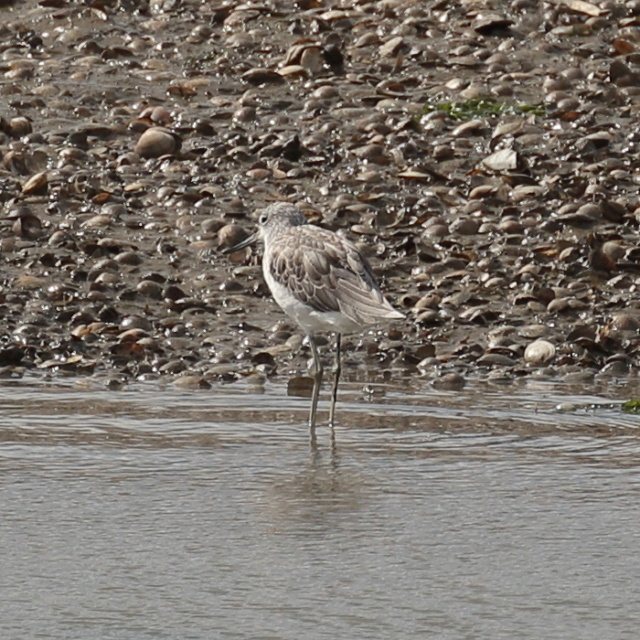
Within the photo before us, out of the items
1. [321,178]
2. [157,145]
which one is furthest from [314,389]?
[157,145]

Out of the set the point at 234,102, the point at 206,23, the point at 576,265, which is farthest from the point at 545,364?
the point at 206,23

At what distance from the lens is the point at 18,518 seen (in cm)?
623

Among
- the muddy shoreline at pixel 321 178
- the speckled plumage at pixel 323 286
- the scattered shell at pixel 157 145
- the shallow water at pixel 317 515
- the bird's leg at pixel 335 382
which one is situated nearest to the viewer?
the shallow water at pixel 317 515

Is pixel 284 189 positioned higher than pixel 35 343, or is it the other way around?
pixel 284 189

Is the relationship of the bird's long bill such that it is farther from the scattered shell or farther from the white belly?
the scattered shell

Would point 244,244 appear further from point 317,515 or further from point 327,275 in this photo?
point 317,515

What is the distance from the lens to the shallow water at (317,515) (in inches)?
204

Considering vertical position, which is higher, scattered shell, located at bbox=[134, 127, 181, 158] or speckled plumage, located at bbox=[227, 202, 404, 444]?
scattered shell, located at bbox=[134, 127, 181, 158]

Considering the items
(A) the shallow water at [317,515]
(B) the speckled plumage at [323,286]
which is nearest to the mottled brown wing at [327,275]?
(B) the speckled plumage at [323,286]

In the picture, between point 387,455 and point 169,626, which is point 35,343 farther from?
point 169,626

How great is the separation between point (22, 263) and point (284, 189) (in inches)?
75.9

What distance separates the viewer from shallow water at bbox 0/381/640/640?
518 cm

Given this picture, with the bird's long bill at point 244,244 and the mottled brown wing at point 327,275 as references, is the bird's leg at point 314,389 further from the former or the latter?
the bird's long bill at point 244,244

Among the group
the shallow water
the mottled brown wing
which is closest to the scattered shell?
the mottled brown wing
